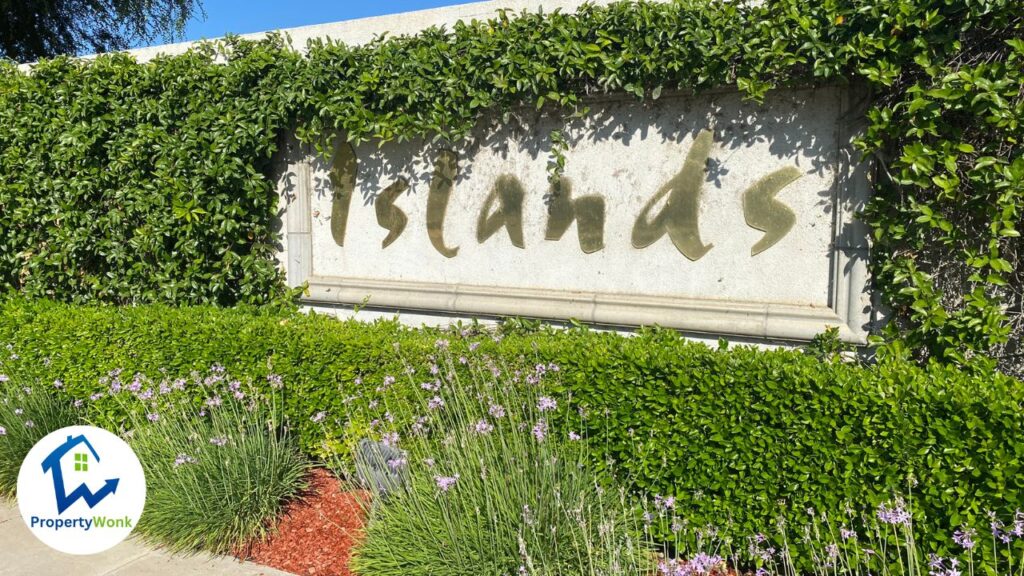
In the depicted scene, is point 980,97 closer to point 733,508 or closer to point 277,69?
point 733,508

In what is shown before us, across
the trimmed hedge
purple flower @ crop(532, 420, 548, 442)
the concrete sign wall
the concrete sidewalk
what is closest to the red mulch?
→ the concrete sidewalk

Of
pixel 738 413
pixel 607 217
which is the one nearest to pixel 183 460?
pixel 738 413

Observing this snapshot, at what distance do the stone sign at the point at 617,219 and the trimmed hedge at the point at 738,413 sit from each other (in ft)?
2.14

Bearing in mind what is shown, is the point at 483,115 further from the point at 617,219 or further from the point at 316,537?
the point at 316,537

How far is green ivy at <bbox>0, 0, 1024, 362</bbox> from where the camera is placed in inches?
155

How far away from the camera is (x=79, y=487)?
4.32 metres

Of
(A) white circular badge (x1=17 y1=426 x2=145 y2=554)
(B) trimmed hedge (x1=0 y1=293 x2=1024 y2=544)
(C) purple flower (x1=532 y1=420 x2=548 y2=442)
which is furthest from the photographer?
(A) white circular badge (x1=17 y1=426 x2=145 y2=554)

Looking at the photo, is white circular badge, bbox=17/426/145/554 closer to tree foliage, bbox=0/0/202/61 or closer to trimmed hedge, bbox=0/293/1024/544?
trimmed hedge, bbox=0/293/1024/544

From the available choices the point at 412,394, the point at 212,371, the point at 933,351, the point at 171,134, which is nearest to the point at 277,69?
the point at 171,134

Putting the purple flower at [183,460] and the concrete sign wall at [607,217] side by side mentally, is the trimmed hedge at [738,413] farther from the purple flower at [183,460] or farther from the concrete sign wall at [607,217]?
the purple flower at [183,460]

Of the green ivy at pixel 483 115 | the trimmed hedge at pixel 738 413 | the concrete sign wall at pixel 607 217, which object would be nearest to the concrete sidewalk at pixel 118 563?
the trimmed hedge at pixel 738 413

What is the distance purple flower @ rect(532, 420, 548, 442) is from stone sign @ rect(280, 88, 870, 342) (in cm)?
172

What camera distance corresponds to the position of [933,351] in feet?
13.4

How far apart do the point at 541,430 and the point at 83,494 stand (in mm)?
3019
